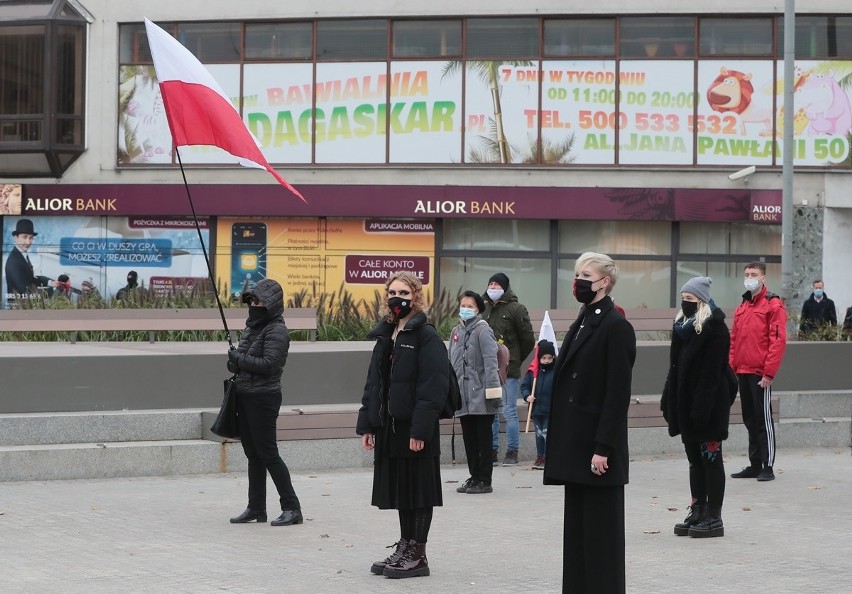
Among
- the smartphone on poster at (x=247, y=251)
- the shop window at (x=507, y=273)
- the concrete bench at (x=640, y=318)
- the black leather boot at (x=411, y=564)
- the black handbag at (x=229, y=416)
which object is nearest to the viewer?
the black leather boot at (x=411, y=564)

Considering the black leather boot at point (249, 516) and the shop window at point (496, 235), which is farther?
the shop window at point (496, 235)

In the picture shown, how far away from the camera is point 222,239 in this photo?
101 ft

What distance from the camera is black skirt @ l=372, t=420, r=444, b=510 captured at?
8.04 m

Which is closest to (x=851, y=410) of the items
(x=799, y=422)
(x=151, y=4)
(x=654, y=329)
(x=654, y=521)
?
(x=799, y=422)

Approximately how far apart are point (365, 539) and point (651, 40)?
22.4 metres

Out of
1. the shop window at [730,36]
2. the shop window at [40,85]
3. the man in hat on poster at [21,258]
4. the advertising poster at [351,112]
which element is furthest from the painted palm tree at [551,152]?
the man in hat on poster at [21,258]

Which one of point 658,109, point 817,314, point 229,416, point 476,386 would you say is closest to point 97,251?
point 658,109

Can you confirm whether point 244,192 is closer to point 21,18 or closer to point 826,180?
point 21,18

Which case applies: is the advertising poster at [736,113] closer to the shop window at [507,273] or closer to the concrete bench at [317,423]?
the shop window at [507,273]

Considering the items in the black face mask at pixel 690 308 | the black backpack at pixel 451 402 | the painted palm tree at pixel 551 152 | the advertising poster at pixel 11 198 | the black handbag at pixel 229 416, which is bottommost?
the black handbag at pixel 229 416

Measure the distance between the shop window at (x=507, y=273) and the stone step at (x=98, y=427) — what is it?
714 inches

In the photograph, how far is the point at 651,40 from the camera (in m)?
29.8

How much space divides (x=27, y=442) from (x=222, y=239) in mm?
19037

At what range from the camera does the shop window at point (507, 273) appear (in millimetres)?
30453
